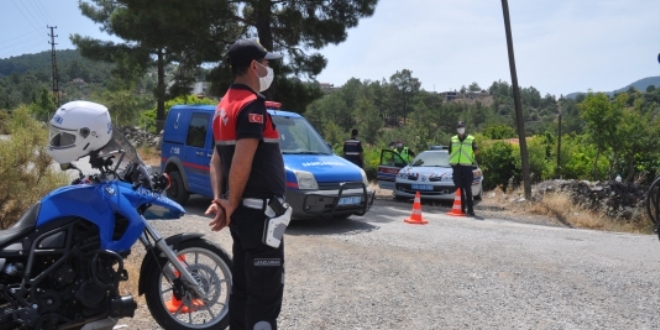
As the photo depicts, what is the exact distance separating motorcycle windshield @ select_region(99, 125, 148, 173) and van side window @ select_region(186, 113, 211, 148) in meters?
5.91

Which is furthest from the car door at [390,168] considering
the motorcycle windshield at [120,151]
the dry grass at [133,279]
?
the motorcycle windshield at [120,151]

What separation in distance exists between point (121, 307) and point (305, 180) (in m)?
5.08

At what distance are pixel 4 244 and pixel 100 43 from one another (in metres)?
23.9

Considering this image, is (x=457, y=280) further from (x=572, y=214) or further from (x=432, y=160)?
(x=432, y=160)

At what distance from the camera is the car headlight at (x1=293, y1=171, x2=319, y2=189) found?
28.6 ft

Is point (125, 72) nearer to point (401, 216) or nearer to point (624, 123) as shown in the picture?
point (401, 216)

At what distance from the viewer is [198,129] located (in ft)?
34.0

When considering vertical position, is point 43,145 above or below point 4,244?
above

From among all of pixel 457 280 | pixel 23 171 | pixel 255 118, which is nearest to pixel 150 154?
pixel 23 171

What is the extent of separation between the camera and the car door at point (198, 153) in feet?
33.0

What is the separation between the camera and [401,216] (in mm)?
11914

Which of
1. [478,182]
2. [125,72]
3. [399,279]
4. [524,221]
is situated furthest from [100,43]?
[399,279]

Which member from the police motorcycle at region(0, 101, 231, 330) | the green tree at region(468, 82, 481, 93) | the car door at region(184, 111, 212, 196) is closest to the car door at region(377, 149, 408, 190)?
the car door at region(184, 111, 212, 196)

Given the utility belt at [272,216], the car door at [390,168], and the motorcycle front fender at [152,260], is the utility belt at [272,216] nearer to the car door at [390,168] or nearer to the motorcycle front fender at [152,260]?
the motorcycle front fender at [152,260]
